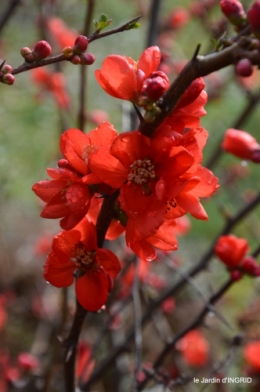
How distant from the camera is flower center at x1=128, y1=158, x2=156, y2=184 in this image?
71 cm

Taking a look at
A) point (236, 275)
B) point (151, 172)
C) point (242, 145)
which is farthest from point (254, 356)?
point (151, 172)

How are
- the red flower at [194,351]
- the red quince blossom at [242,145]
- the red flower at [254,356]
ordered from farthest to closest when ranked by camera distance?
the red flower at [194,351] → the red flower at [254,356] → the red quince blossom at [242,145]

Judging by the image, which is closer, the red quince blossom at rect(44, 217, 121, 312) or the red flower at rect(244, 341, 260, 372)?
the red quince blossom at rect(44, 217, 121, 312)

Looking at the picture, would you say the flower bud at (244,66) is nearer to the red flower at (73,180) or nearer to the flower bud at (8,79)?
the red flower at (73,180)

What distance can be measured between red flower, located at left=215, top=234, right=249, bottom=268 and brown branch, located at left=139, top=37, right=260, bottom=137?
540 mm

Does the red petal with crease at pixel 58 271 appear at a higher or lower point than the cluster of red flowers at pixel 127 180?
lower

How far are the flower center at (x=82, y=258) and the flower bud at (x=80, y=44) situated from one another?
309mm

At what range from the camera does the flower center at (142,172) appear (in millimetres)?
710

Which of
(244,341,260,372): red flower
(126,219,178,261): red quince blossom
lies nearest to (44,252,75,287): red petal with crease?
(126,219,178,261): red quince blossom

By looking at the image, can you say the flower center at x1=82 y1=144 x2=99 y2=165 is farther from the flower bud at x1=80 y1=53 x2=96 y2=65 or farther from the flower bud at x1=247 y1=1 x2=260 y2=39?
the flower bud at x1=247 y1=1 x2=260 y2=39

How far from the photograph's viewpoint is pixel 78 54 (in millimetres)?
793

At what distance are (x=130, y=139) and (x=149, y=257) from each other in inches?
6.9

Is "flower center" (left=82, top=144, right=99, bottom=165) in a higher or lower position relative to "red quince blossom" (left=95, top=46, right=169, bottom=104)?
lower

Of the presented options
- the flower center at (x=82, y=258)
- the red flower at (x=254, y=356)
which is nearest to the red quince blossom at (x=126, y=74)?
the flower center at (x=82, y=258)
